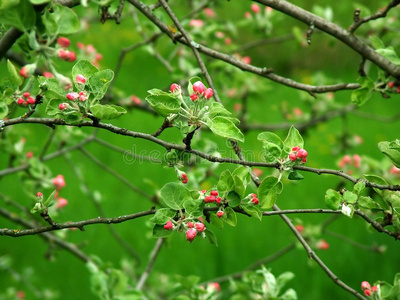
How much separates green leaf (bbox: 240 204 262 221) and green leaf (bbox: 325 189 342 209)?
7.4 inches

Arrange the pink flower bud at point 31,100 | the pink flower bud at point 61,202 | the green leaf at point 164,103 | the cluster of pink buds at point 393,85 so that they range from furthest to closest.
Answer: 1. the pink flower bud at point 61,202
2. the cluster of pink buds at point 393,85
3. the pink flower bud at point 31,100
4. the green leaf at point 164,103

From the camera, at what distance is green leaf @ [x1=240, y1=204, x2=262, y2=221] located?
1.27 meters

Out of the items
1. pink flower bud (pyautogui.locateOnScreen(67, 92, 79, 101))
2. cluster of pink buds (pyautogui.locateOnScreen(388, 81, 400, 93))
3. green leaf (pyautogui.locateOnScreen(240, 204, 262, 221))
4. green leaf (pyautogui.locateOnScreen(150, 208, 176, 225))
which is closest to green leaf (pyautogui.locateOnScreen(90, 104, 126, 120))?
pink flower bud (pyautogui.locateOnScreen(67, 92, 79, 101))

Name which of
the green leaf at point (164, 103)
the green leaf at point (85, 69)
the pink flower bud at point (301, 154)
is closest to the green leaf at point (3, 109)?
the green leaf at point (85, 69)

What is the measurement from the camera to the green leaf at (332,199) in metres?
1.32

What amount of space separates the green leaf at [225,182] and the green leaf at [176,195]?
0.09 metres

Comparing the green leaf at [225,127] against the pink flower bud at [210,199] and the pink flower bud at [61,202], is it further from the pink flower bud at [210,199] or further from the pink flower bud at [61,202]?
the pink flower bud at [61,202]

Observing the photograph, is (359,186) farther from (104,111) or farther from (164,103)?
(104,111)

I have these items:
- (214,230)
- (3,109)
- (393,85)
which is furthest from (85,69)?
(214,230)

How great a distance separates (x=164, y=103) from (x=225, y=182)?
27 centimetres

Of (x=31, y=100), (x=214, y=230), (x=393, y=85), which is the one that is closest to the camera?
(x=31, y=100)

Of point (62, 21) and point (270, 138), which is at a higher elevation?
point (62, 21)

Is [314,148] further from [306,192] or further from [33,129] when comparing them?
[33,129]

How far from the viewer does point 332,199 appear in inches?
52.1
